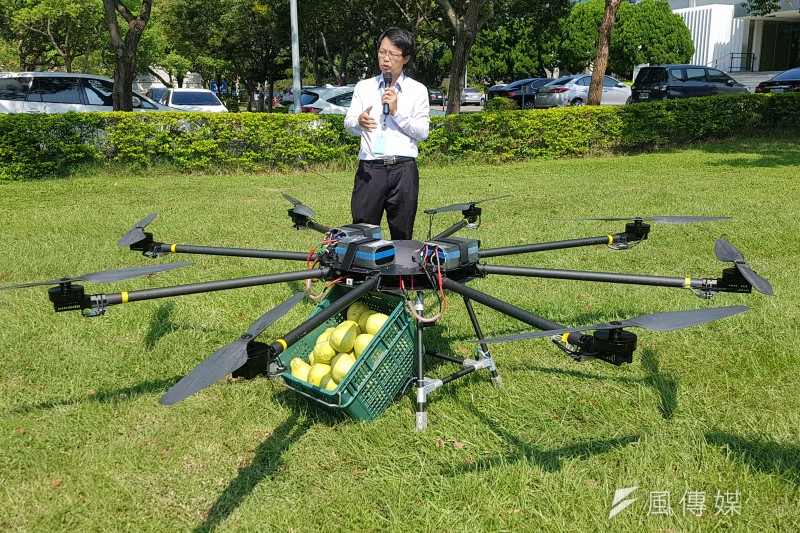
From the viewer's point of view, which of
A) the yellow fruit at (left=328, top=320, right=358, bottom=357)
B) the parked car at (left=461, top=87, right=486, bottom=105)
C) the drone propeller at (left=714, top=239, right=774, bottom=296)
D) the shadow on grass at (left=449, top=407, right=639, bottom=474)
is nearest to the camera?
the drone propeller at (left=714, top=239, right=774, bottom=296)

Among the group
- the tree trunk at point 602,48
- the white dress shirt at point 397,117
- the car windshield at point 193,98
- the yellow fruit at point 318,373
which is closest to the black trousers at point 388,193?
the white dress shirt at point 397,117

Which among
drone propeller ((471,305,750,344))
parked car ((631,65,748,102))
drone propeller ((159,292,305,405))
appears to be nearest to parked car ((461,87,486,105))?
parked car ((631,65,748,102))

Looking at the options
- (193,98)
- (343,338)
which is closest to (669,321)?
(343,338)

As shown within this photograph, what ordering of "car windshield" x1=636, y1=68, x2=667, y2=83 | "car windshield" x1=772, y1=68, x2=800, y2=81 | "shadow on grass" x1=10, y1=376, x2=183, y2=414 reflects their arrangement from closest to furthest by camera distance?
"shadow on grass" x1=10, y1=376, x2=183, y2=414 < "car windshield" x1=772, y1=68, x2=800, y2=81 < "car windshield" x1=636, y1=68, x2=667, y2=83

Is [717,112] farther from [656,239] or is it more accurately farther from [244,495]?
[244,495]

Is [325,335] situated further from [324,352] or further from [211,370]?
[211,370]

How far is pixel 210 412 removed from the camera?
13.0ft

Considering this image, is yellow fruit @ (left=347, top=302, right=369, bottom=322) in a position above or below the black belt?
below

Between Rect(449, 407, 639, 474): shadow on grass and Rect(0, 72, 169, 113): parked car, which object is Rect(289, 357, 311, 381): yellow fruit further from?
Rect(0, 72, 169, 113): parked car

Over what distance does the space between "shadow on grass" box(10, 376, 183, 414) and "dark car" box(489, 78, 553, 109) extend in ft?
84.7

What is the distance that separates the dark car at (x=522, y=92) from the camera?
28902 mm

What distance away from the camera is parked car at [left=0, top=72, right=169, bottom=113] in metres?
Answer: 15.1

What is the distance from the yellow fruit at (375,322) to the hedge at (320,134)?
10758 millimetres

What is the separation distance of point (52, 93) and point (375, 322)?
575 inches
